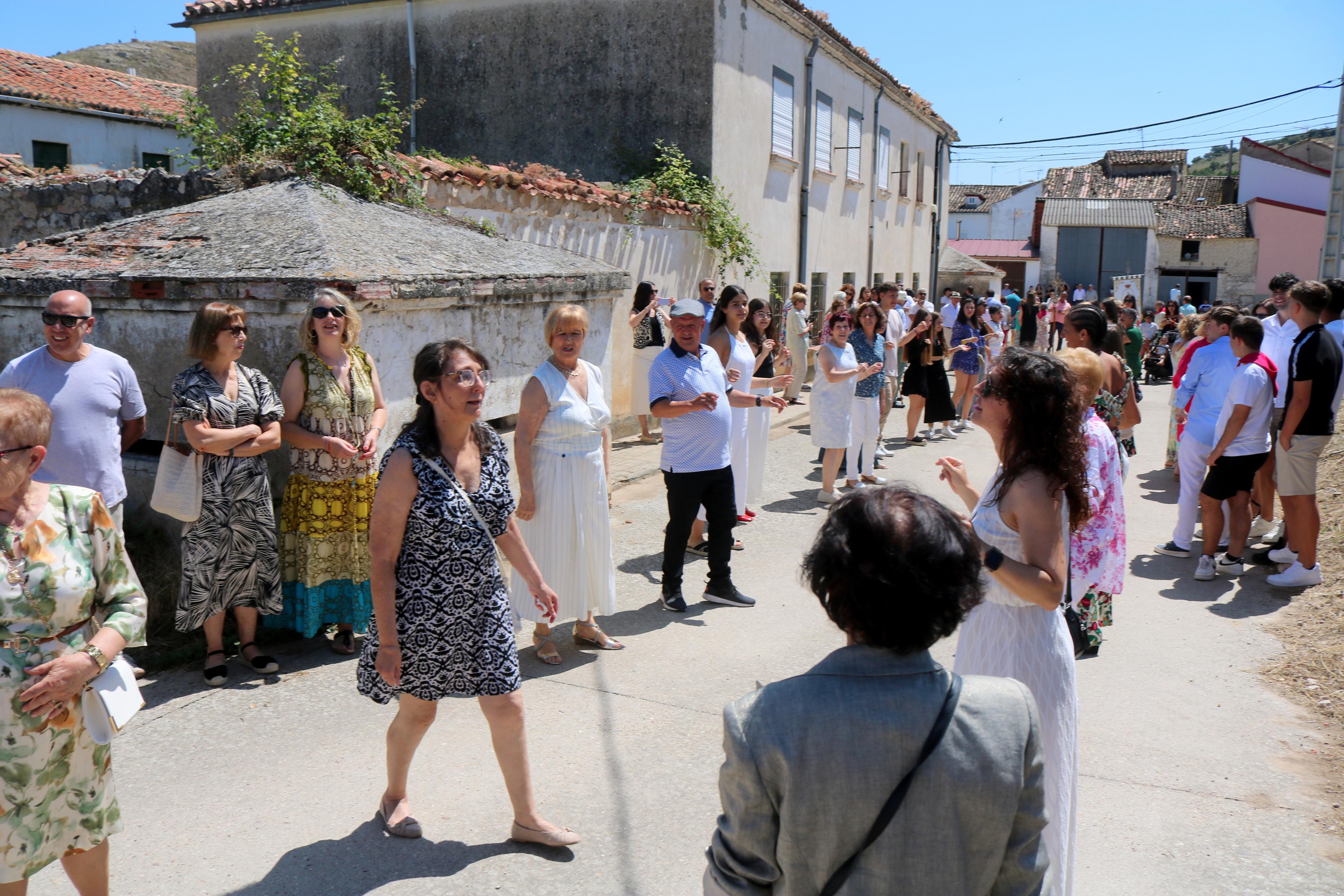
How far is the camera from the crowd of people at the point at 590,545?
5.38 feet

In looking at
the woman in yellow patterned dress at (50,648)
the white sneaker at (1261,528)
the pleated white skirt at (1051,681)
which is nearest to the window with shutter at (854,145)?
the white sneaker at (1261,528)

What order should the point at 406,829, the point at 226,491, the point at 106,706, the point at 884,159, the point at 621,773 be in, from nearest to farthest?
1. the point at 106,706
2. the point at 406,829
3. the point at 621,773
4. the point at 226,491
5. the point at 884,159

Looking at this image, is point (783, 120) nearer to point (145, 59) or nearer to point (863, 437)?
point (863, 437)

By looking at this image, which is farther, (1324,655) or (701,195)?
(701,195)

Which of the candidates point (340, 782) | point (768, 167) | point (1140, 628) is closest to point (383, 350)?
point (340, 782)

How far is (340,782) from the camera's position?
384 cm

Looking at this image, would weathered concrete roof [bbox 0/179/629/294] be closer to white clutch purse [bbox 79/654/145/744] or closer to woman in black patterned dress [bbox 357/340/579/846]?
woman in black patterned dress [bbox 357/340/579/846]

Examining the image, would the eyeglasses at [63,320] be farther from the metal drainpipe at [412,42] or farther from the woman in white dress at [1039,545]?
the metal drainpipe at [412,42]

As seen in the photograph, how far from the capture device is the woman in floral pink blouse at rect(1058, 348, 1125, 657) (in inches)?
141

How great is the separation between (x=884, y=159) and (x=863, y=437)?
14.8 meters

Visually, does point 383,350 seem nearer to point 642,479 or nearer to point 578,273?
point 578,273

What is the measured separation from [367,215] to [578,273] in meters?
1.67

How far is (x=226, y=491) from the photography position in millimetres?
4742

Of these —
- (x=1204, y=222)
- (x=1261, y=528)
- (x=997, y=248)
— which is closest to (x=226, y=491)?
(x=1261, y=528)
